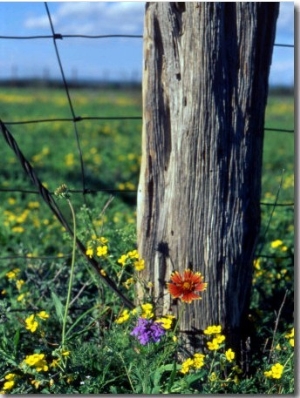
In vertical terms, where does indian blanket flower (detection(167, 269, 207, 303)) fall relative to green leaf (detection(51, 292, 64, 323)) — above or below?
above

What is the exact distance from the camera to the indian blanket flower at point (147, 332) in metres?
2.43

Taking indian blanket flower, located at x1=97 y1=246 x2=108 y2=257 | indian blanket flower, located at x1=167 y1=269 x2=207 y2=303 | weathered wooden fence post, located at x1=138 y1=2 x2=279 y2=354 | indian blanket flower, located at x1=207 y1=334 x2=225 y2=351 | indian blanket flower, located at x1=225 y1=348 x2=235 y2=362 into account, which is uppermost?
weathered wooden fence post, located at x1=138 y1=2 x2=279 y2=354

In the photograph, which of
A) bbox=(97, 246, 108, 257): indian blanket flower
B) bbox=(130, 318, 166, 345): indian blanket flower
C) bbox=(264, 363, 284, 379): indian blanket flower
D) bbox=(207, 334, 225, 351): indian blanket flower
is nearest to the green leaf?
bbox=(97, 246, 108, 257): indian blanket flower

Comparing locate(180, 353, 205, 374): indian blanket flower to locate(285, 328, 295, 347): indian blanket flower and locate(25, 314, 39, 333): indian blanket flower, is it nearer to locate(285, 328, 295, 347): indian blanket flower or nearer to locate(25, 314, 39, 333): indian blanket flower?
locate(285, 328, 295, 347): indian blanket flower

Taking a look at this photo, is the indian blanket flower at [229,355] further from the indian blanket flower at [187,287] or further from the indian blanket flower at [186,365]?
the indian blanket flower at [187,287]

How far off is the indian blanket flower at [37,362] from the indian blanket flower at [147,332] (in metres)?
0.28

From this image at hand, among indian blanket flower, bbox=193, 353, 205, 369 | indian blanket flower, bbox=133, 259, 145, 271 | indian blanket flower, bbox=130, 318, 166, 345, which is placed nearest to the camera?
indian blanket flower, bbox=130, 318, 166, 345

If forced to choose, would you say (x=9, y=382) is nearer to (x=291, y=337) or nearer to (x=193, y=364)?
(x=193, y=364)

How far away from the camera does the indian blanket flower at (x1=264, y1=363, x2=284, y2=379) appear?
99.2 inches

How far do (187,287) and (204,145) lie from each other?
1.43 feet

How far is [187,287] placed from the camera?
8.25 feet

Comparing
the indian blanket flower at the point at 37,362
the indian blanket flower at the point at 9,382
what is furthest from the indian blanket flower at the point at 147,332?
the indian blanket flower at the point at 9,382

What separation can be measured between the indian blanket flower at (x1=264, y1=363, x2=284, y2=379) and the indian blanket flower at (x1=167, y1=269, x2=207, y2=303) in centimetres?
32

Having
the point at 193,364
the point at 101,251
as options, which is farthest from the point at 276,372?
the point at 101,251
